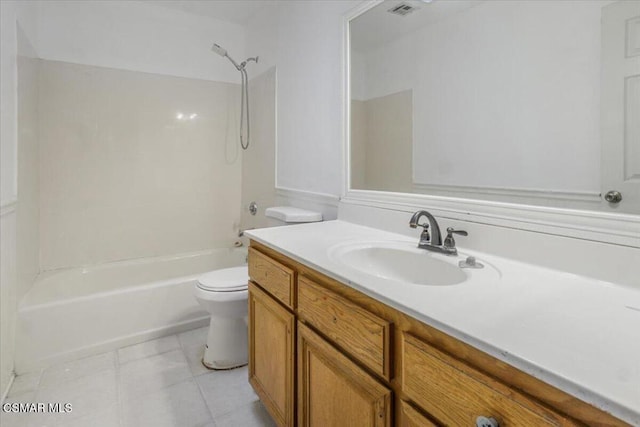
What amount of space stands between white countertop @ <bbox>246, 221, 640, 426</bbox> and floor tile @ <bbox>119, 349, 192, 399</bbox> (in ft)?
4.26

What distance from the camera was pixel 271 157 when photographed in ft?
8.43

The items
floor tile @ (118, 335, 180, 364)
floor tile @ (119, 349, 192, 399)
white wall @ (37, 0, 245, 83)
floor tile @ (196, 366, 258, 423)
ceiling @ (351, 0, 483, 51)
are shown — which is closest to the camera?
ceiling @ (351, 0, 483, 51)

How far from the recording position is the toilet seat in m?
1.83

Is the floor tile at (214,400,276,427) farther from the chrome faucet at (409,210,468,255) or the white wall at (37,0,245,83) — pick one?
the white wall at (37,0,245,83)

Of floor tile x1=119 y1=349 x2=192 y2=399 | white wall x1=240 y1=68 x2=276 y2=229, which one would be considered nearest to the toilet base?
floor tile x1=119 y1=349 x2=192 y2=399

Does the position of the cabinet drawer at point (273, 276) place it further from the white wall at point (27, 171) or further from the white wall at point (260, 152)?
the white wall at point (27, 171)

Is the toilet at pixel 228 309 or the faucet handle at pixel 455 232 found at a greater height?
the faucet handle at pixel 455 232

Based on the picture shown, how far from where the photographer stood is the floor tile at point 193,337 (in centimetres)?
216

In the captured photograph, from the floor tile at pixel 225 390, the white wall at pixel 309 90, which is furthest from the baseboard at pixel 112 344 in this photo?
the white wall at pixel 309 90

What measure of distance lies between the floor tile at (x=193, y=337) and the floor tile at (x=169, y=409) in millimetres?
440

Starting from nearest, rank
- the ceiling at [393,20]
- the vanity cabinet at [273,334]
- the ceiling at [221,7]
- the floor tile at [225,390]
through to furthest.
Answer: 1. the vanity cabinet at [273,334]
2. the ceiling at [393,20]
3. the floor tile at [225,390]
4. the ceiling at [221,7]

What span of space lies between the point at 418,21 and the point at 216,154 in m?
2.07

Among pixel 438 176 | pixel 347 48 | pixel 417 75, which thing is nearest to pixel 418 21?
pixel 417 75

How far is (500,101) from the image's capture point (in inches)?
47.1
